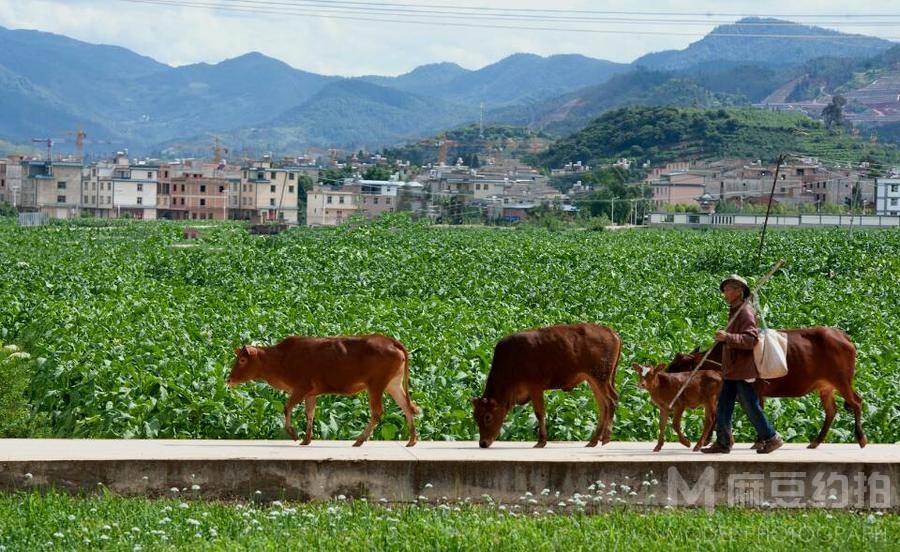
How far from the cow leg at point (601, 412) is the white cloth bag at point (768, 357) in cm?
137

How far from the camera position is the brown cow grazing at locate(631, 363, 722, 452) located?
1248 centimetres

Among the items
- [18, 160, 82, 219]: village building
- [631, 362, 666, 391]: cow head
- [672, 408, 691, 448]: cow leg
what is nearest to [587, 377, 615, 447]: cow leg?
[631, 362, 666, 391]: cow head

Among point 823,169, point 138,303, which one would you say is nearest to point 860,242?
point 138,303

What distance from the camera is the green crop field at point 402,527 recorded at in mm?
9797

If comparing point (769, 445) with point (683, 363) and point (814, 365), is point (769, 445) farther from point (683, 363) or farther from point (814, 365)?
point (683, 363)

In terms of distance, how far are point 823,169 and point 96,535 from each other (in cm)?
16929

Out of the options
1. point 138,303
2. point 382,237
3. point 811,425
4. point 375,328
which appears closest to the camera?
point 811,425

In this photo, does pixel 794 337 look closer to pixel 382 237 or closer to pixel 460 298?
pixel 460 298

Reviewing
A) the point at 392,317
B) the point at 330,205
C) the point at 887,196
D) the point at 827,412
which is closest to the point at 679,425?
the point at 827,412

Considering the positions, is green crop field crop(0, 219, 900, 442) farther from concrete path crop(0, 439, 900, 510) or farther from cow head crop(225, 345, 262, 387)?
concrete path crop(0, 439, 900, 510)

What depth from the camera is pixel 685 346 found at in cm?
2133

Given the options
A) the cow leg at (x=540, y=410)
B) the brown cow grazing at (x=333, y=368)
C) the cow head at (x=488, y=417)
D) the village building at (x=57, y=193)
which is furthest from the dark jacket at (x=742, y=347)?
the village building at (x=57, y=193)

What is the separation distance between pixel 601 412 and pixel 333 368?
2.47m

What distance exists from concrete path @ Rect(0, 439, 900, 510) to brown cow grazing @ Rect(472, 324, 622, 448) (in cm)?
65
